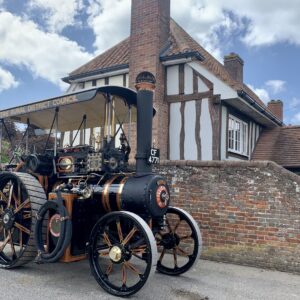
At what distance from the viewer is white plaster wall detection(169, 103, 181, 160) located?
435 inches

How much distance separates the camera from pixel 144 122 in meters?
4.94

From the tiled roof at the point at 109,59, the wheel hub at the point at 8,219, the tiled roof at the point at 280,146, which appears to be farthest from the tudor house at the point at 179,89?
the wheel hub at the point at 8,219

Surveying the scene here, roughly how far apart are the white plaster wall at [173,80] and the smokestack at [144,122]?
6.14m

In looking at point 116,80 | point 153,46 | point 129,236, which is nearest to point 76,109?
point 129,236

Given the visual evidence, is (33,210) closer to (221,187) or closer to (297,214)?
(221,187)

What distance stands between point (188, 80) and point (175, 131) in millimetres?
1462

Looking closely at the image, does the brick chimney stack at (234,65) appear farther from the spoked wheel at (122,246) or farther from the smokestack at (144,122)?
the spoked wheel at (122,246)

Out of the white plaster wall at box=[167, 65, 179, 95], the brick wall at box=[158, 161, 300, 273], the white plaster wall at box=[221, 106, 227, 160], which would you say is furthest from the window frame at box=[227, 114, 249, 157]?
the brick wall at box=[158, 161, 300, 273]

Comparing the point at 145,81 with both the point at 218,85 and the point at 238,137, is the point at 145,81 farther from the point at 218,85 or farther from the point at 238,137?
the point at 238,137

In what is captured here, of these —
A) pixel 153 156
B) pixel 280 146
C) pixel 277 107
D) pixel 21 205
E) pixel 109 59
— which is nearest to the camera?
pixel 153 156

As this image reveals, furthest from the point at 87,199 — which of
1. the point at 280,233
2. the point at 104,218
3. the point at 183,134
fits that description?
the point at 183,134

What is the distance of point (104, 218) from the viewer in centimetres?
453

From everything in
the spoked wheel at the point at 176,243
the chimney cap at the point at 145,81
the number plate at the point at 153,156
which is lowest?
the spoked wheel at the point at 176,243

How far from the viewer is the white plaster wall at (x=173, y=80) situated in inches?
436
